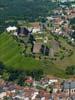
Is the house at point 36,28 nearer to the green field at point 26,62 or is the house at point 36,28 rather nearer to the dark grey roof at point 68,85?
the green field at point 26,62

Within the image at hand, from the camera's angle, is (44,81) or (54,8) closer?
(44,81)

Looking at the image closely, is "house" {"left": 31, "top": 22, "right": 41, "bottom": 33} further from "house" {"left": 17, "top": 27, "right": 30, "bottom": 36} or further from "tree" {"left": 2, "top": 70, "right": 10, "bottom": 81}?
"tree" {"left": 2, "top": 70, "right": 10, "bottom": 81}

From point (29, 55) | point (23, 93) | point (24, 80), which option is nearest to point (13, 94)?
point (23, 93)

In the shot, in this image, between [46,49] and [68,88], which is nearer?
[68,88]

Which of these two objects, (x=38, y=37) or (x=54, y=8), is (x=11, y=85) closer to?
(x=38, y=37)

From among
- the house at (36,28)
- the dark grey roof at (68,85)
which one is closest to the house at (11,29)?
the house at (36,28)

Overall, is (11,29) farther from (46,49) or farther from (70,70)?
(70,70)

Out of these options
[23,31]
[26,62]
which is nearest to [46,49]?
[26,62]

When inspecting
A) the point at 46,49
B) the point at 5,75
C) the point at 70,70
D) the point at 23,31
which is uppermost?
the point at 5,75
